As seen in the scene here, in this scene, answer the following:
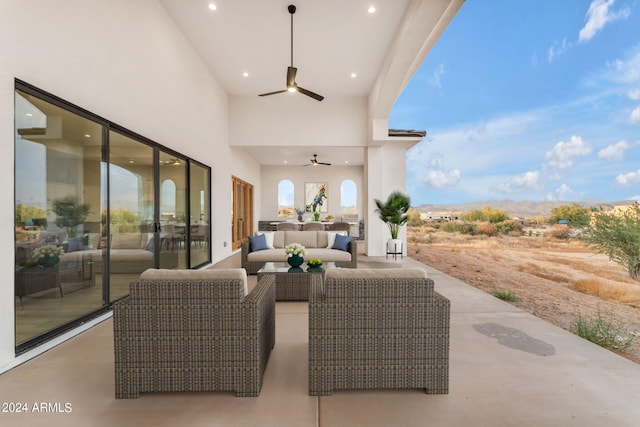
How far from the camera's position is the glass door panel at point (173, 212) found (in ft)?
14.4

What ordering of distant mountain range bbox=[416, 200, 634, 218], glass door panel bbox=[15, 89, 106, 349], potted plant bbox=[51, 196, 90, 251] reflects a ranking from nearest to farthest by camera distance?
1. glass door panel bbox=[15, 89, 106, 349]
2. potted plant bbox=[51, 196, 90, 251]
3. distant mountain range bbox=[416, 200, 634, 218]

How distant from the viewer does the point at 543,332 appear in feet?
8.73

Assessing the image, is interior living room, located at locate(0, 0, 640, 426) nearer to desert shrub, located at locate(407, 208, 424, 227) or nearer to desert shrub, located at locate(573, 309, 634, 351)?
desert shrub, located at locate(573, 309, 634, 351)

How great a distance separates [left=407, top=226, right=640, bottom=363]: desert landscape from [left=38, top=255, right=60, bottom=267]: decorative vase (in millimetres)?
4607

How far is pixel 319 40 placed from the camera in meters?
4.96

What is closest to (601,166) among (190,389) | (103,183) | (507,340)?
(507,340)

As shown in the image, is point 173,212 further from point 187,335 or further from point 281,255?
point 187,335

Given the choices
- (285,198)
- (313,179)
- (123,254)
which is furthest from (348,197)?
(123,254)

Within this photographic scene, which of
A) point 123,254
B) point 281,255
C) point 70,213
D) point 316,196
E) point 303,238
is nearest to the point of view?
point 70,213

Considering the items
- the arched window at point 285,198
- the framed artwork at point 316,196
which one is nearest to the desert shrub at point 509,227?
the framed artwork at point 316,196

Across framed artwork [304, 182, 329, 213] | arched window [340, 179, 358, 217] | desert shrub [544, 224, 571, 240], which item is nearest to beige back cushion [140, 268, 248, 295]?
desert shrub [544, 224, 571, 240]

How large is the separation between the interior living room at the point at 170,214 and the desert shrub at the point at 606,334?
17 cm

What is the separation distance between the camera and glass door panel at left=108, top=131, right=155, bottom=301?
331cm

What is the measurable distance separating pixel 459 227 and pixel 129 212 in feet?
18.2
